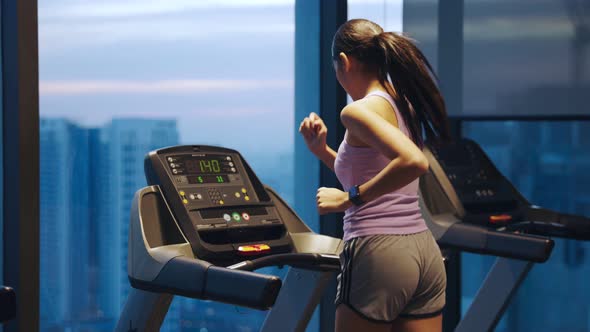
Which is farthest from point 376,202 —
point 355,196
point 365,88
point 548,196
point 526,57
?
point 548,196

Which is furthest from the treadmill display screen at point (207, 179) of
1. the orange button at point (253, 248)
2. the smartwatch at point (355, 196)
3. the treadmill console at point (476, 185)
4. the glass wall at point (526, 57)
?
the glass wall at point (526, 57)

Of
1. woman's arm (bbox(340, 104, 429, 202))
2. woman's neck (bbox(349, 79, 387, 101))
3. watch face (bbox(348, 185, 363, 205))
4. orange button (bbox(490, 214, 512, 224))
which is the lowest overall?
orange button (bbox(490, 214, 512, 224))

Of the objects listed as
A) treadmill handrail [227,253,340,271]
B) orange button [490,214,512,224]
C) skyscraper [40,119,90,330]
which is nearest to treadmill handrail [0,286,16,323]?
treadmill handrail [227,253,340,271]

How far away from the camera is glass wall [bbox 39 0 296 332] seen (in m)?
3.36

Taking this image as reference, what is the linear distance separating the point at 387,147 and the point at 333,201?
0.80ft

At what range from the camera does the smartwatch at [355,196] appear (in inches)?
88.3

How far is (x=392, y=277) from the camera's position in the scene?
222 centimetres

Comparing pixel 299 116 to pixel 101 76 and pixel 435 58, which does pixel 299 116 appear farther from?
pixel 101 76

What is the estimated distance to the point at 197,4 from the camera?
3.92 m

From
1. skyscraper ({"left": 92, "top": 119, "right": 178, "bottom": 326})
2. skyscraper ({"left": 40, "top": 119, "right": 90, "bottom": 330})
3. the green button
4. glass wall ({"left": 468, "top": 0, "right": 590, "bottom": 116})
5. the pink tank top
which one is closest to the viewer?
the pink tank top

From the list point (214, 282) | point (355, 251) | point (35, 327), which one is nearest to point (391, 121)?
point (355, 251)

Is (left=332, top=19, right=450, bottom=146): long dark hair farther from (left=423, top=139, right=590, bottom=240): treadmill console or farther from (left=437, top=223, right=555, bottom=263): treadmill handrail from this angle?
(left=423, top=139, right=590, bottom=240): treadmill console

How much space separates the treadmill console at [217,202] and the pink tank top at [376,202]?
0.54 metres

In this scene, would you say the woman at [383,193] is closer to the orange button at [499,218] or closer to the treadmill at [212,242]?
the treadmill at [212,242]
